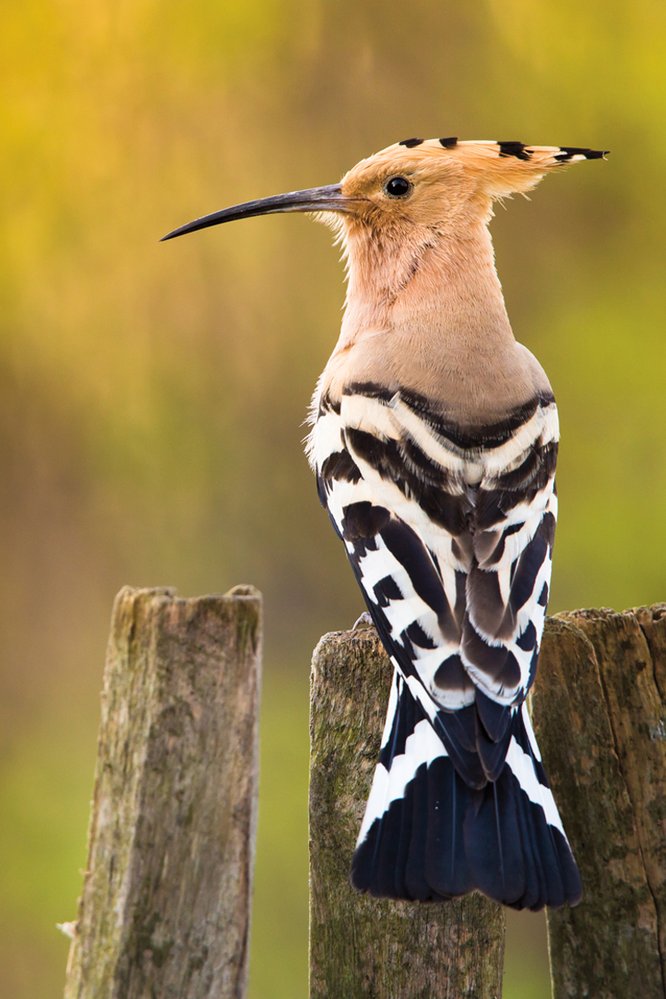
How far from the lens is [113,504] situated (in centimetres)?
524

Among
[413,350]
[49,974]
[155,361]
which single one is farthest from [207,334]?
[413,350]

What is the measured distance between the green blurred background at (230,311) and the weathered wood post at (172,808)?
2.97m

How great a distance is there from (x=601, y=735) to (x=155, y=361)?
390 centimetres

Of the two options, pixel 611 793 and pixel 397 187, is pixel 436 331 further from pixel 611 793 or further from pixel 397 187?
pixel 611 793

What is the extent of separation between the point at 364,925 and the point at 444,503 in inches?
24.9

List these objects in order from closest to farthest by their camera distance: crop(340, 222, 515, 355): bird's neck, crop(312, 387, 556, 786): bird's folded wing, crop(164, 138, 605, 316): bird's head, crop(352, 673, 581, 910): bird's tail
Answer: crop(352, 673, 581, 910): bird's tail, crop(312, 387, 556, 786): bird's folded wing, crop(340, 222, 515, 355): bird's neck, crop(164, 138, 605, 316): bird's head

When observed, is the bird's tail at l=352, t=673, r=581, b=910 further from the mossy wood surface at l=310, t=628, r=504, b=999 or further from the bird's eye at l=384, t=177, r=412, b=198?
the bird's eye at l=384, t=177, r=412, b=198

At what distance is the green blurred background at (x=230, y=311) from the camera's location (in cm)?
471

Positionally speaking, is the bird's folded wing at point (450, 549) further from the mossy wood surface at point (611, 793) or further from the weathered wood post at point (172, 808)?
the weathered wood post at point (172, 808)

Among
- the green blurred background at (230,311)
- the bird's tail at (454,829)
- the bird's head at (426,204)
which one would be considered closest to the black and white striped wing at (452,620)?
the bird's tail at (454,829)

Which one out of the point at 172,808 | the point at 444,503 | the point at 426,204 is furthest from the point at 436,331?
the point at 172,808

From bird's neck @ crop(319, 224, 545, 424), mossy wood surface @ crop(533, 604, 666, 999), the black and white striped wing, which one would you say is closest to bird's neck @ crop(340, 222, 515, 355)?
bird's neck @ crop(319, 224, 545, 424)

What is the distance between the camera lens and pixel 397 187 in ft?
8.69

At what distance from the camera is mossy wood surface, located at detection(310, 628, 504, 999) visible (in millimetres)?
1570
